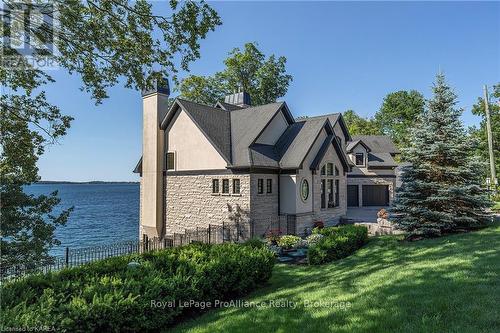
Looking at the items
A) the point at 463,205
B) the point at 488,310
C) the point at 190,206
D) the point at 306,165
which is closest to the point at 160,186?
the point at 190,206

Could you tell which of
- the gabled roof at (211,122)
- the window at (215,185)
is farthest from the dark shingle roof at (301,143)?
the window at (215,185)

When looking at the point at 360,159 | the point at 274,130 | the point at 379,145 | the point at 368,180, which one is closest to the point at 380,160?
the point at 360,159

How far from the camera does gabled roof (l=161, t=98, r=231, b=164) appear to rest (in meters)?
18.8

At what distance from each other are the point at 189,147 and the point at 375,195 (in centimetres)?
2305

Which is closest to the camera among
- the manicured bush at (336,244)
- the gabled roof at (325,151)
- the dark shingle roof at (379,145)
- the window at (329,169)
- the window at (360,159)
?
the manicured bush at (336,244)

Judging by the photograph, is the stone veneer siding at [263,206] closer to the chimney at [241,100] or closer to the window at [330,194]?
the window at [330,194]

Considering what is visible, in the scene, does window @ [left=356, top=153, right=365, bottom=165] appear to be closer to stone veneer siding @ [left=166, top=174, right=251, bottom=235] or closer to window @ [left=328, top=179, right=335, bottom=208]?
window @ [left=328, top=179, right=335, bottom=208]

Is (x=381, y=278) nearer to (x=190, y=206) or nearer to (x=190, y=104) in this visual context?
(x=190, y=206)

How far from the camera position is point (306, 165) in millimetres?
19547

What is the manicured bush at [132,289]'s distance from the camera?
5316mm

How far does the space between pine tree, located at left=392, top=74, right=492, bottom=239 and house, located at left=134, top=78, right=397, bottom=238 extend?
578 cm

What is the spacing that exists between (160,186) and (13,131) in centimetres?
1251

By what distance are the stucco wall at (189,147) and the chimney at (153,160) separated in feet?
2.85

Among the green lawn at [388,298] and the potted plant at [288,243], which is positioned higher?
the green lawn at [388,298]
